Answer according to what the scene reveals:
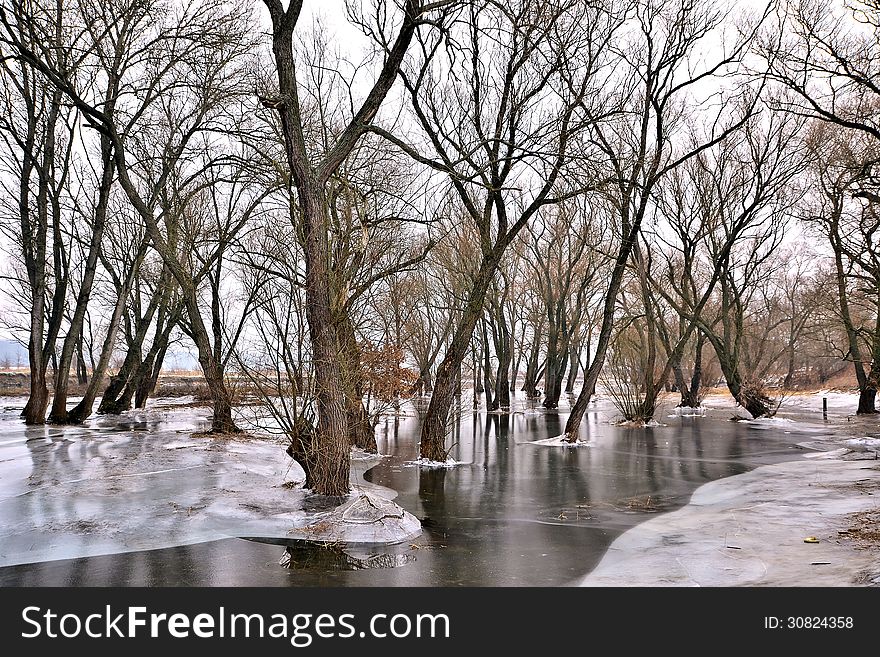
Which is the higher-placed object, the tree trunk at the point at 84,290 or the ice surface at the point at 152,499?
the tree trunk at the point at 84,290

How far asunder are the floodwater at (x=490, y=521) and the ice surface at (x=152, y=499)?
43 cm

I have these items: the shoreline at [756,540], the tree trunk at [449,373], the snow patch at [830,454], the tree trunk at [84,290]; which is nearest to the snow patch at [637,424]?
the snow patch at [830,454]

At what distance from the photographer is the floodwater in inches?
231

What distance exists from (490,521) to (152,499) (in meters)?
4.60

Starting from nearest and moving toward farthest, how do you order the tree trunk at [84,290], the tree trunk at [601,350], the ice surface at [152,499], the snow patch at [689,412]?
the ice surface at [152,499] → the tree trunk at [601,350] → the tree trunk at [84,290] → the snow patch at [689,412]

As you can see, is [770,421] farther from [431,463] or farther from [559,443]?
[431,463]

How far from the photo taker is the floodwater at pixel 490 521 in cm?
586

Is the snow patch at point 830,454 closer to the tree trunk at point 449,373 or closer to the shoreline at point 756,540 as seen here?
the shoreline at point 756,540

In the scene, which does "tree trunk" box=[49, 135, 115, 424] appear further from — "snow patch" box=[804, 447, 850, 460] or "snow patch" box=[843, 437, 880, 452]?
"snow patch" box=[843, 437, 880, 452]

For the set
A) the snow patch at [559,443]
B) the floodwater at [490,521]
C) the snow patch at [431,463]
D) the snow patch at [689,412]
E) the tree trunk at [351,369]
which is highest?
the tree trunk at [351,369]

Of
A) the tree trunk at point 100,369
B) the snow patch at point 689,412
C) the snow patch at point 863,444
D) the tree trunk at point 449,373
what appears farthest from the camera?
the snow patch at point 689,412

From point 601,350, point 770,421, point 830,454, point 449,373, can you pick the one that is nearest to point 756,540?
point 449,373

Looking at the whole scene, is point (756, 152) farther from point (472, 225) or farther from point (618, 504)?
point (618, 504)
